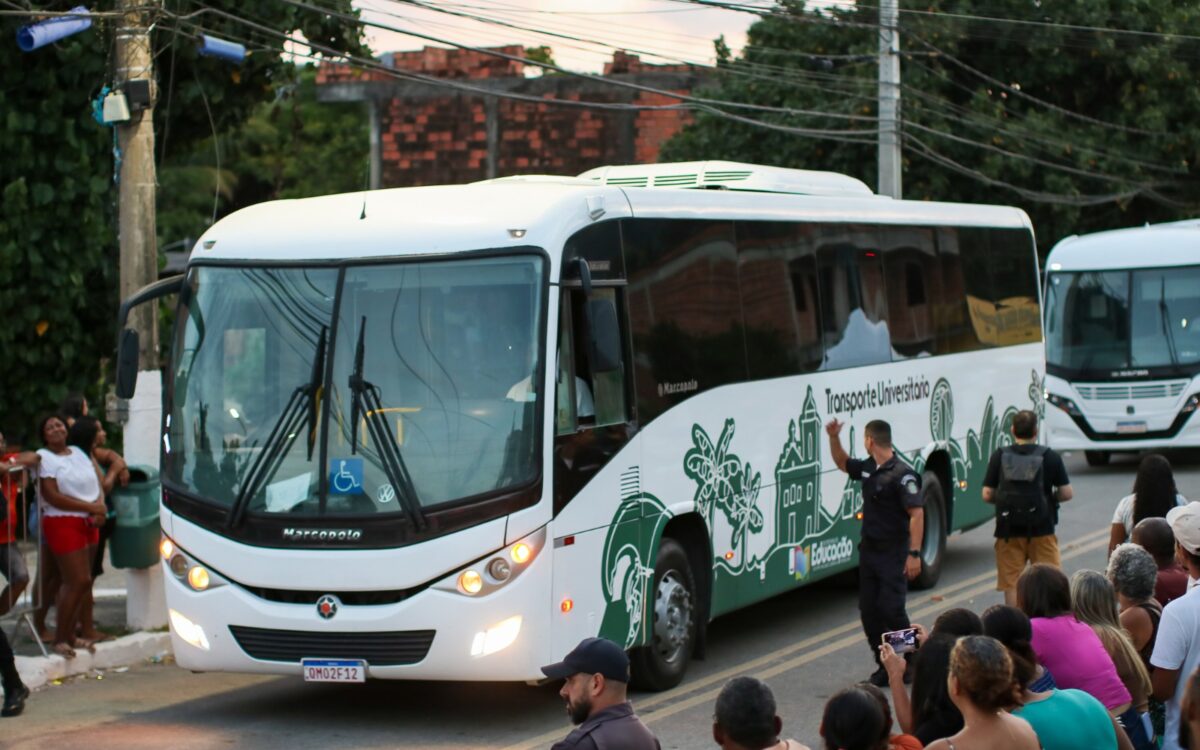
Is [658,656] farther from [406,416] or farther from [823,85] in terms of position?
[823,85]

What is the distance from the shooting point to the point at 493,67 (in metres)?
40.4

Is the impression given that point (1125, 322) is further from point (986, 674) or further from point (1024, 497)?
point (986, 674)

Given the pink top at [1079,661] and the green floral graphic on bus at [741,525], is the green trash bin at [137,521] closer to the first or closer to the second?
the green floral graphic on bus at [741,525]

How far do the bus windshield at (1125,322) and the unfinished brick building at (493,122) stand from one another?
15700 millimetres

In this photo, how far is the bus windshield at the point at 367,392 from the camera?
9.43 meters

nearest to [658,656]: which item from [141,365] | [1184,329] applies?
[141,365]

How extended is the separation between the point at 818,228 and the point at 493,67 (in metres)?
28.2

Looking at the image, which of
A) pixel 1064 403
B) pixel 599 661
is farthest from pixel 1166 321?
pixel 599 661

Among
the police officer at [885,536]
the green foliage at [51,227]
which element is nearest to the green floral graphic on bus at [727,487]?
the police officer at [885,536]

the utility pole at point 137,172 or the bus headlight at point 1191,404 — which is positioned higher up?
the utility pole at point 137,172

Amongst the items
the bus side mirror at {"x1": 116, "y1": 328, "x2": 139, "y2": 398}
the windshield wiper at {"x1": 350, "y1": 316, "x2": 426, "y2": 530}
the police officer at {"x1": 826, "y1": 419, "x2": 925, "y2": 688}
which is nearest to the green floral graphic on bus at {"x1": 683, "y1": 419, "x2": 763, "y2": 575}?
the police officer at {"x1": 826, "y1": 419, "x2": 925, "y2": 688}

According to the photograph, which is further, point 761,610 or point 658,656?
point 761,610

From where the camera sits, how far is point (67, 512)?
37.2 ft

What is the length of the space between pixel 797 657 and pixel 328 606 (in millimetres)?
3838
